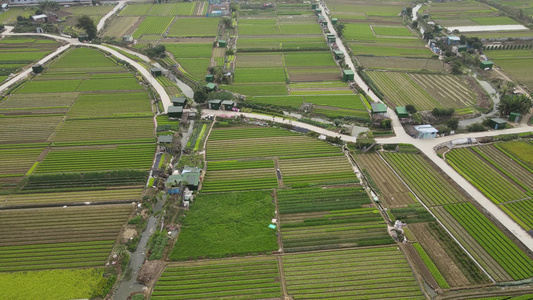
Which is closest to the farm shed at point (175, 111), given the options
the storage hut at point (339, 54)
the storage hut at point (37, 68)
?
the storage hut at point (37, 68)

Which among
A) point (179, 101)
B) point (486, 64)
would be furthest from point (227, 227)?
point (486, 64)

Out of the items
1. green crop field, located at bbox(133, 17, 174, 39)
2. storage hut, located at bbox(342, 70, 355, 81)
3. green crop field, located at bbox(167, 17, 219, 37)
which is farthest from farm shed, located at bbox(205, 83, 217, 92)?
green crop field, located at bbox(133, 17, 174, 39)

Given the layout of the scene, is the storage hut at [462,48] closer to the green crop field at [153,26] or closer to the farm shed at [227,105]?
the farm shed at [227,105]

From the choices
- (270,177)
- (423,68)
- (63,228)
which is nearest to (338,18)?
(423,68)

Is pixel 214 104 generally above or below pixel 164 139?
above

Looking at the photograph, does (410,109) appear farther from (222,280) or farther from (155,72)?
(155,72)

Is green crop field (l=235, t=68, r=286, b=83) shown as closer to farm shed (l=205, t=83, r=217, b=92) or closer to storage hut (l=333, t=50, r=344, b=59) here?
farm shed (l=205, t=83, r=217, b=92)
